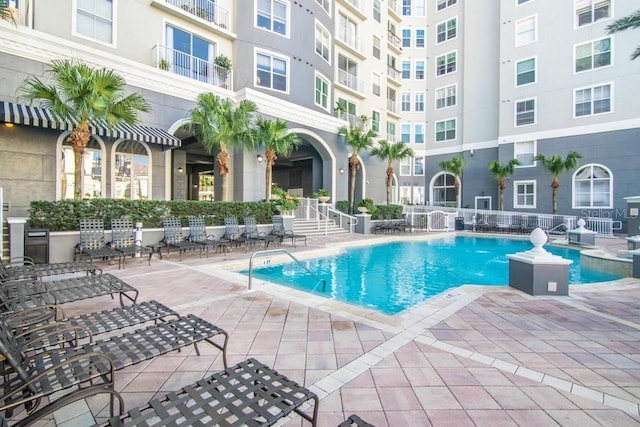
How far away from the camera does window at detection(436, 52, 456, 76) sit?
2845 cm

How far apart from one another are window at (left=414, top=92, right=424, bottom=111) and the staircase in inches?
718

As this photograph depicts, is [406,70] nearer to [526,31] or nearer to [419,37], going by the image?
[419,37]

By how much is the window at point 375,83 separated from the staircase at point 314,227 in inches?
551

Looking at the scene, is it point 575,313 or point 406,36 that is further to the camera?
point 406,36

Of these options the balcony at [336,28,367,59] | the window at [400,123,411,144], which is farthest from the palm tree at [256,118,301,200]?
the window at [400,123,411,144]

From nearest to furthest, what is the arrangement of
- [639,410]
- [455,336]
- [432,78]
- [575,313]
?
[639,410], [455,336], [575,313], [432,78]

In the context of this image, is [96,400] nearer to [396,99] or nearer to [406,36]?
[396,99]

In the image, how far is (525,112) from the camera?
23.1 meters

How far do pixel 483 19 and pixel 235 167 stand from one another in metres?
24.3

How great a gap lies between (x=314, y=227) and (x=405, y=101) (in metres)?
19.8

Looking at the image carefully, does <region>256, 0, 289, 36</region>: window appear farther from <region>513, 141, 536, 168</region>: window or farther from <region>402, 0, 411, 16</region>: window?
<region>513, 141, 536, 168</region>: window

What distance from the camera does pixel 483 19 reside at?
26016 millimetres

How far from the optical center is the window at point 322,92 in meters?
20.3

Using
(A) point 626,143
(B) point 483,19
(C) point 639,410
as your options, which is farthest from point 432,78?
(C) point 639,410
